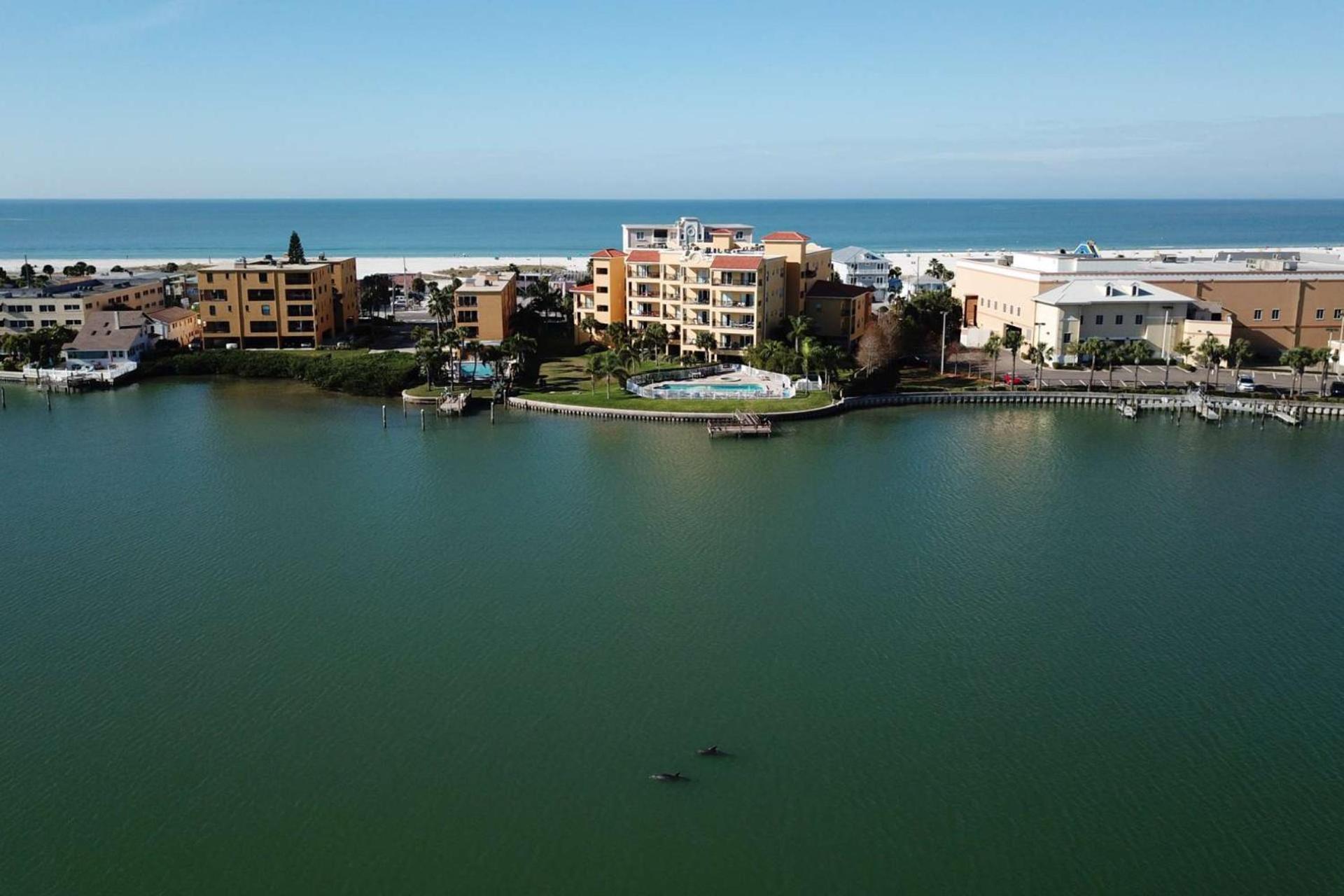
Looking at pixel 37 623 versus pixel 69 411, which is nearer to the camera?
pixel 37 623

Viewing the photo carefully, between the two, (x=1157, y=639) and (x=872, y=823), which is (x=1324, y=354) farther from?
(x=872, y=823)

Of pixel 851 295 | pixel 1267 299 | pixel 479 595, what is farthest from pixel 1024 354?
pixel 479 595

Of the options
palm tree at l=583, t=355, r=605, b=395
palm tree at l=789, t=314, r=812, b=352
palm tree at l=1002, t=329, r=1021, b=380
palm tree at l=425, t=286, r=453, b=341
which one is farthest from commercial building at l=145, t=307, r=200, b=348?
palm tree at l=1002, t=329, r=1021, b=380

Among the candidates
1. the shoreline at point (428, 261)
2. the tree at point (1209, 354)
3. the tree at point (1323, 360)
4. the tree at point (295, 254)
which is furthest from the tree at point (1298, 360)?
the tree at point (295, 254)

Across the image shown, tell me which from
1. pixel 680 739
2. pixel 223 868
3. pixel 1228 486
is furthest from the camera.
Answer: pixel 1228 486

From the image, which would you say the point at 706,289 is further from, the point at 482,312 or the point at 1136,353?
the point at 1136,353

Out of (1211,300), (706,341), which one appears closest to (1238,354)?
(1211,300)
